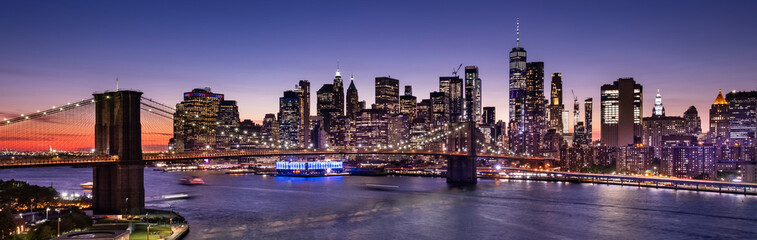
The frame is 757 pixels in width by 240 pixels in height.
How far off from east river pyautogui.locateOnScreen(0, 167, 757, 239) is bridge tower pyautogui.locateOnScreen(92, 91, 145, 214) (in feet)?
15.8

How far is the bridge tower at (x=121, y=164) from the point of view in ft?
126

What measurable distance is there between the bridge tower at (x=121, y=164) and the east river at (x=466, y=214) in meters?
4.82

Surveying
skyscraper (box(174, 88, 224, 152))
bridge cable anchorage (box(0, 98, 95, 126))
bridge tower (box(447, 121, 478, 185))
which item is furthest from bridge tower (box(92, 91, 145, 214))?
skyscraper (box(174, 88, 224, 152))

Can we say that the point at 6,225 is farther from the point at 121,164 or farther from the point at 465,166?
the point at 465,166

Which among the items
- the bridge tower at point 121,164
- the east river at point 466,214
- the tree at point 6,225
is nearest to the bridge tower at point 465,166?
the east river at point 466,214

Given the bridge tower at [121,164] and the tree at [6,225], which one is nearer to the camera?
the tree at [6,225]

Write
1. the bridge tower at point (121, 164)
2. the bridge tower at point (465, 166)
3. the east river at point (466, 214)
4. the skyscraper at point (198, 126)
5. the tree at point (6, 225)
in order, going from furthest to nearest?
the skyscraper at point (198, 126), the bridge tower at point (465, 166), the east river at point (466, 214), the bridge tower at point (121, 164), the tree at point (6, 225)

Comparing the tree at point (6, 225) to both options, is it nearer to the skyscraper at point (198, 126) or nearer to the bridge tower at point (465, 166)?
the bridge tower at point (465, 166)

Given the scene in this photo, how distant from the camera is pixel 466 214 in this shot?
48469 millimetres

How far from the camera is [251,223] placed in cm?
4156

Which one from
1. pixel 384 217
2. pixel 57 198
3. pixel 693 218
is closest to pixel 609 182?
pixel 693 218

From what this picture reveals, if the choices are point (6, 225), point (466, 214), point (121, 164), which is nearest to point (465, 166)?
point (466, 214)

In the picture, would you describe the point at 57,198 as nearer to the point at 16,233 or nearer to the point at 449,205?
the point at 16,233

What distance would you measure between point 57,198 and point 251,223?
19.2 metres
